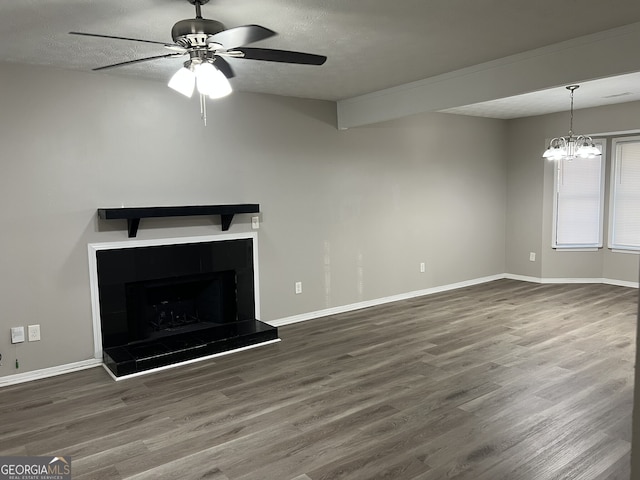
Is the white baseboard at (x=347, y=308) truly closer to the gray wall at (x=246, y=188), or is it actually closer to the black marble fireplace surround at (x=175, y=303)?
the gray wall at (x=246, y=188)

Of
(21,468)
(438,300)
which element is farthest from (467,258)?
(21,468)

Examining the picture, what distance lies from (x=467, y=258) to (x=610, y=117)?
2564 millimetres

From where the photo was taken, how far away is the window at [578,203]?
673 centimetres

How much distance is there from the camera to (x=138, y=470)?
2480mm

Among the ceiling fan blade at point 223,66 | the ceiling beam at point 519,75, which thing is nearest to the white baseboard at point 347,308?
the ceiling beam at point 519,75

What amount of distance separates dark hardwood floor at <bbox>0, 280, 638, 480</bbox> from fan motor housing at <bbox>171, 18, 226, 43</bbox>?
7.22 feet

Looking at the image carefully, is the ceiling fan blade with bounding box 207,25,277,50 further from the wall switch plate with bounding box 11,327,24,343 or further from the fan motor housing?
the wall switch plate with bounding box 11,327,24,343

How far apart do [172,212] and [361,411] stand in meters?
2.27

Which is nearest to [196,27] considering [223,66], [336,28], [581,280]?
[223,66]

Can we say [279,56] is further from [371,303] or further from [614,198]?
[614,198]

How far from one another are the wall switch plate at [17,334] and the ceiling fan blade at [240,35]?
2789 millimetres

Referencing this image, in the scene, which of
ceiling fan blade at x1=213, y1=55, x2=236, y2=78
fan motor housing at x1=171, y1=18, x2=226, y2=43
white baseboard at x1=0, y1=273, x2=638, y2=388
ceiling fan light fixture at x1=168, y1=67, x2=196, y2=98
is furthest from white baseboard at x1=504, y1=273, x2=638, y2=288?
fan motor housing at x1=171, y1=18, x2=226, y2=43

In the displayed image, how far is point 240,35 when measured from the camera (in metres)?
2.21

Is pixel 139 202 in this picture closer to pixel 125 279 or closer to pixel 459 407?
pixel 125 279
